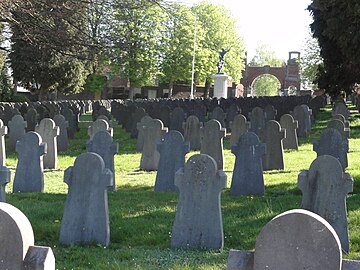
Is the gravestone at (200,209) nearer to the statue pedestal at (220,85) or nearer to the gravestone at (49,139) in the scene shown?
the gravestone at (49,139)

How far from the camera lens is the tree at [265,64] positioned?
112 meters

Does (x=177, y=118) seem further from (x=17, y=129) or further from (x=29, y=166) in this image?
(x=29, y=166)

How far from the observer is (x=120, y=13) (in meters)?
17.2

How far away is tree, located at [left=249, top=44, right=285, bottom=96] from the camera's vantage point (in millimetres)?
111575

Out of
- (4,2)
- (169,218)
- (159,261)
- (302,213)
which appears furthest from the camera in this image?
(4,2)

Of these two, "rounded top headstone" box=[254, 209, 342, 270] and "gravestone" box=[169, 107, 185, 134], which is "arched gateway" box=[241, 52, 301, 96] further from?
"rounded top headstone" box=[254, 209, 342, 270]

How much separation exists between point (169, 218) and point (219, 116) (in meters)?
13.0

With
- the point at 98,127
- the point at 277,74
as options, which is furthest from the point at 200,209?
the point at 277,74

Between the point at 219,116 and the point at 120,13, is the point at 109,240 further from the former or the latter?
the point at 219,116

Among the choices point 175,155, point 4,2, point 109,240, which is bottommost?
point 109,240

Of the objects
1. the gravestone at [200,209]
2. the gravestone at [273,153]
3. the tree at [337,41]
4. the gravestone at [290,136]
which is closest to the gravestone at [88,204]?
the gravestone at [200,209]

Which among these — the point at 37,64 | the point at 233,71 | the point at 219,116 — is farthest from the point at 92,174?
the point at 233,71

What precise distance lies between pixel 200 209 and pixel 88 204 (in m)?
1.23

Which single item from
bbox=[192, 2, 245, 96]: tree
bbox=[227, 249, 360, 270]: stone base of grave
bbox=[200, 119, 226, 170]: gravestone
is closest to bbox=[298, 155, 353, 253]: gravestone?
bbox=[227, 249, 360, 270]: stone base of grave
